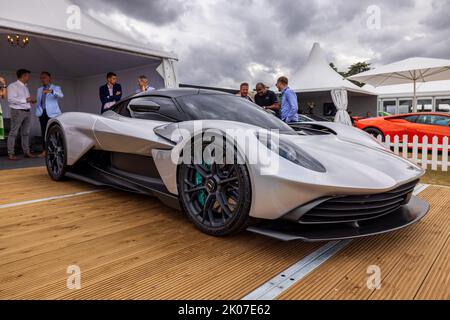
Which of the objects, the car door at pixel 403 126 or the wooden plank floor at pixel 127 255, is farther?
the car door at pixel 403 126

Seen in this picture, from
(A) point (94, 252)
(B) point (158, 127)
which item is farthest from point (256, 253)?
(B) point (158, 127)

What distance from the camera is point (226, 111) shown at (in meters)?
2.60

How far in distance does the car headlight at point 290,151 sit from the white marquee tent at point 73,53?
5.02 m

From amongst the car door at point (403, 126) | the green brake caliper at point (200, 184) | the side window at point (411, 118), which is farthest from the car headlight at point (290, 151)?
the side window at point (411, 118)

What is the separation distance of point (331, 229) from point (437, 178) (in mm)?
3651

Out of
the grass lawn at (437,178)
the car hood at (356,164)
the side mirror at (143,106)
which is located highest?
the side mirror at (143,106)

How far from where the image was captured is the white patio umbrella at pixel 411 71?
10623mm

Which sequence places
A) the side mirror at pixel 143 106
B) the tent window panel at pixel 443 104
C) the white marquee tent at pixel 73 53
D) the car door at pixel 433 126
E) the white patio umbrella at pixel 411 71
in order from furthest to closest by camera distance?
the tent window panel at pixel 443 104, the white patio umbrella at pixel 411 71, the car door at pixel 433 126, the white marquee tent at pixel 73 53, the side mirror at pixel 143 106

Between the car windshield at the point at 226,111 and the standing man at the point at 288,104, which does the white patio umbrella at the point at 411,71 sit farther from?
the car windshield at the point at 226,111

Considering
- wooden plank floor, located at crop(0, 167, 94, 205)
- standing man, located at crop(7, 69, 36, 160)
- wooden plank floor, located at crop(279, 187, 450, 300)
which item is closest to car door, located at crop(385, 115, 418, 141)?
wooden plank floor, located at crop(279, 187, 450, 300)

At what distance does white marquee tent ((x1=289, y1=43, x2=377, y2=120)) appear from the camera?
15.1m

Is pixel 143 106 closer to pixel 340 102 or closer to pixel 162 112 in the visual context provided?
pixel 162 112

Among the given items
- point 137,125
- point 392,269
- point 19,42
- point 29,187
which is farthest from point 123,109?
point 19,42

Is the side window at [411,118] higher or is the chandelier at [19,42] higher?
the chandelier at [19,42]
